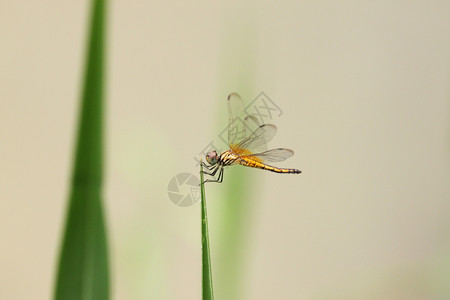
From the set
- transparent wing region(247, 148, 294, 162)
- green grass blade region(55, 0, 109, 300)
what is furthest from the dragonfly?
green grass blade region(55, 0, 109, 300)

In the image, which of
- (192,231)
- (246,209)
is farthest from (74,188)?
(192,231)

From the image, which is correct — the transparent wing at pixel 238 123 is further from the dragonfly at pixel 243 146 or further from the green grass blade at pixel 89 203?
the green grass blade at pixel 89 203

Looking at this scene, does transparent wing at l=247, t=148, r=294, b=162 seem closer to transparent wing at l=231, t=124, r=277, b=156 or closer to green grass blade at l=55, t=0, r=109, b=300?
transparent wing at l=231, t=124, r=277, b=156

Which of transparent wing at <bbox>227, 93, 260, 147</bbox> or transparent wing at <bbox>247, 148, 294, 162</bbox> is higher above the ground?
transparent wing at <bbox>227, 93, 260, 147</bbox>

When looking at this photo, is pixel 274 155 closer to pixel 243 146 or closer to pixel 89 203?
pixel 243 146

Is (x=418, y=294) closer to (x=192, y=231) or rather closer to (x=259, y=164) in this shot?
(x=192, y=231)

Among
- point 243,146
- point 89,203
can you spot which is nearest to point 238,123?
point 243,146

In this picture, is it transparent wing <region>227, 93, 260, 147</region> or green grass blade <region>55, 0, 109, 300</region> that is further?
transparent wing <region>227, 93, 260, 147</region>
